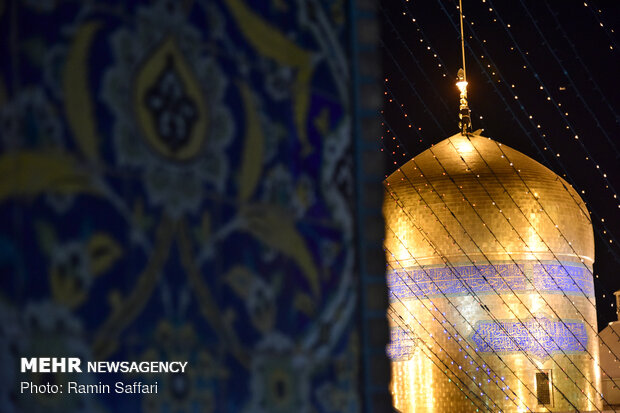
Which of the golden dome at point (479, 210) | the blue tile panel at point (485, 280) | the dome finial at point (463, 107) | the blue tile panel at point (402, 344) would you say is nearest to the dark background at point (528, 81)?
the dome finial at point (463, 107)

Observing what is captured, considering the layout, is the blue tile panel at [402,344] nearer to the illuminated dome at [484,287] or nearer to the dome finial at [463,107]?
the illuminated dome at [484,287]

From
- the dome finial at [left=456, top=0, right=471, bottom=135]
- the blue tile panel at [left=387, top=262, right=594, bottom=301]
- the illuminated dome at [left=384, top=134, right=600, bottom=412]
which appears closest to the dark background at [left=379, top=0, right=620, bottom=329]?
the dome finial at [left=456, top=0, right=471, bottom=135]

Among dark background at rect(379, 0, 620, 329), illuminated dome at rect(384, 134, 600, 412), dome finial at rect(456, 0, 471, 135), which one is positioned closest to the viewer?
dark background at rect(379, 0, 620, 329)

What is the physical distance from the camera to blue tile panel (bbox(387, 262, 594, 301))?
1009 centimetres

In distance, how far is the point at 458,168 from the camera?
10164 mm

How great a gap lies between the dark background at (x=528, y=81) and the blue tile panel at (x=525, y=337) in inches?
27.6

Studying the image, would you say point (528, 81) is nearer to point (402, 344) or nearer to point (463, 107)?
A: point (463, 107)

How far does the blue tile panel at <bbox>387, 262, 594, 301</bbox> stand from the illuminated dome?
0.4 inches

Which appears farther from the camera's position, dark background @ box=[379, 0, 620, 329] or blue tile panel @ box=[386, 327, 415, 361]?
blue tile panel @ box=[386, 327, 415, 361]

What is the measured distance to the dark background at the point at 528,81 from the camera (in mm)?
8312

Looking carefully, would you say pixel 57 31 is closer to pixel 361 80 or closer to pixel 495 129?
pixel 361 80

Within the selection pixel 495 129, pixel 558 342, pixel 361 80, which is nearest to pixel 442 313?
pixel 558 342

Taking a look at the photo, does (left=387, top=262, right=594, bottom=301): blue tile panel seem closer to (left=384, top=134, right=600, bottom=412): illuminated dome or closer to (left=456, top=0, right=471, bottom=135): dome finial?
(left=384, top=134, right=600, bottom=412): illuminated dome

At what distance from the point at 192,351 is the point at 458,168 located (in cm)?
895
